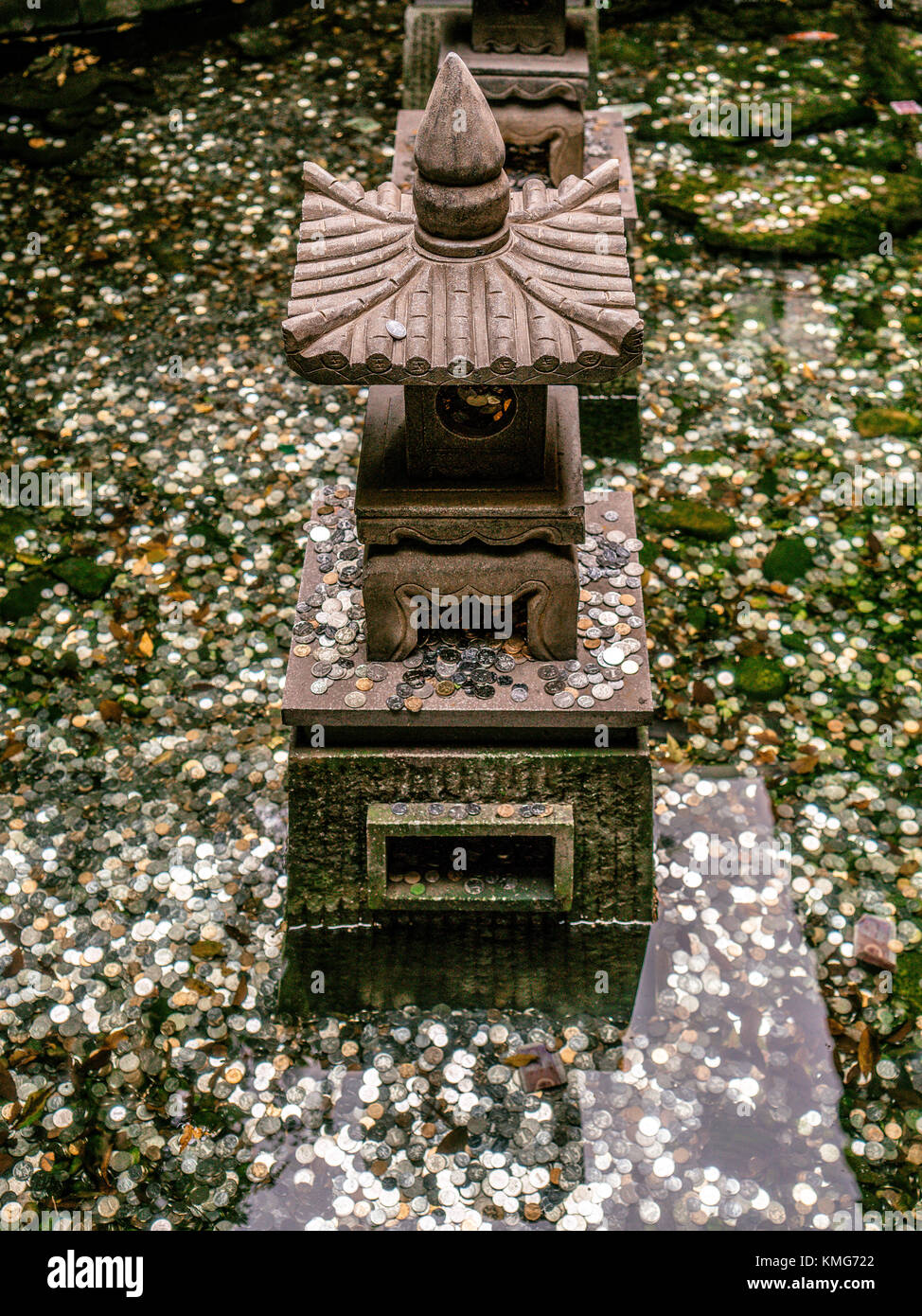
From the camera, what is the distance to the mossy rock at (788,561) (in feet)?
22.7

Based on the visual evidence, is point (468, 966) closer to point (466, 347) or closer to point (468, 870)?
point (468, 870)

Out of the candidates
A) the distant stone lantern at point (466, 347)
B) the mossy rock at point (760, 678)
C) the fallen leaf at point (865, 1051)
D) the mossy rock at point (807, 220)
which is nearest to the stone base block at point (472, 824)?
the distant stone lantern at point (466, 347)

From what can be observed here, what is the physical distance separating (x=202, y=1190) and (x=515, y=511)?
2.88 metres

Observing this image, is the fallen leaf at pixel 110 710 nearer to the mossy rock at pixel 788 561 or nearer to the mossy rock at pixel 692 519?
the mossy rock at pixel 692 519

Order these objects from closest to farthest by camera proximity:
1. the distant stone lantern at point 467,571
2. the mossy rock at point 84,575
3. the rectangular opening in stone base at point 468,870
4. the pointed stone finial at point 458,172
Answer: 1. the pointed stone finial at point 458,172
2. the distant stone lantern at point 467,571
3. the rectangular opening in stone base at point 468,870
4. the mossy rock at point 84,575

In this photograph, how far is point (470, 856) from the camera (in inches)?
215

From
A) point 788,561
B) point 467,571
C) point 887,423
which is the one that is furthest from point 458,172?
point 887,423

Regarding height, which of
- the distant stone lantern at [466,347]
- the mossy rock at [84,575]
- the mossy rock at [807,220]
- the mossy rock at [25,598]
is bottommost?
the mossy rock at [25,598]

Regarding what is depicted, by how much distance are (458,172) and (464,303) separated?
1.34ft

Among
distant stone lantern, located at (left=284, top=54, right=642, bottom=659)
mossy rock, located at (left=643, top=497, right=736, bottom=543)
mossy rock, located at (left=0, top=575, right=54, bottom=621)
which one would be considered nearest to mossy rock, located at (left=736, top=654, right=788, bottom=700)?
mossy rock, located at (left=643, top=497, right=736, bottom=543)

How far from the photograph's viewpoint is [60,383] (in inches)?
317

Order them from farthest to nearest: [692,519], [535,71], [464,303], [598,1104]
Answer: [535,71] → [692,519] → [598,1104] → [464,303]

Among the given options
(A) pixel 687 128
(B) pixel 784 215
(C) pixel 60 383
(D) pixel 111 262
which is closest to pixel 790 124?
(A) pixel 687 128

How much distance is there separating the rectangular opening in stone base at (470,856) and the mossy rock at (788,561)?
2.33 meters
